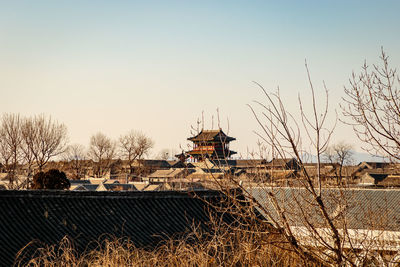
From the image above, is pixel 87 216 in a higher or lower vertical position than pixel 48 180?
lower

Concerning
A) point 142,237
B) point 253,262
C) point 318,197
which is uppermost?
point 318,197

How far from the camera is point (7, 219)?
51.4ft

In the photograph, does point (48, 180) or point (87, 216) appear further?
point (48, 180)

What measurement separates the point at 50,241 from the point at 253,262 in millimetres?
11952

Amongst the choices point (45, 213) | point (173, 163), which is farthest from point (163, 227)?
point (173, 163)

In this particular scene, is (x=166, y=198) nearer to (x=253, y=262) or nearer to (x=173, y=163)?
(x=253, y=262)

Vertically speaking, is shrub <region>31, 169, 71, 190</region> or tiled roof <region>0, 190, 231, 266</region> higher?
shrub <region>31, 169, 71, 190</region>

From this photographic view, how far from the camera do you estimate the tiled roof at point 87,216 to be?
51.4 feet

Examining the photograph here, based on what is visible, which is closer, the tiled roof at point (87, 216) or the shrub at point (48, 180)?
the tiled roof at point (87, 216)

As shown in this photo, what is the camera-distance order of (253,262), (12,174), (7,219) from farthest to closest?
1. (12,174)
2. (7,219)
3. (253,262)

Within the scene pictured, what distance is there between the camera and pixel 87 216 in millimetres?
17812

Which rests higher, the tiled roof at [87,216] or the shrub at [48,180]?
the shrub at [48,180]

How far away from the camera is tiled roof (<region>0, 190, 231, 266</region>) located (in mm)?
15664

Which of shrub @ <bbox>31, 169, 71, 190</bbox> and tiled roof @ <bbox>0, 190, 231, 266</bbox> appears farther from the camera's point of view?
shrub @ <bbox>31, 169, 71, 190</bbox>
